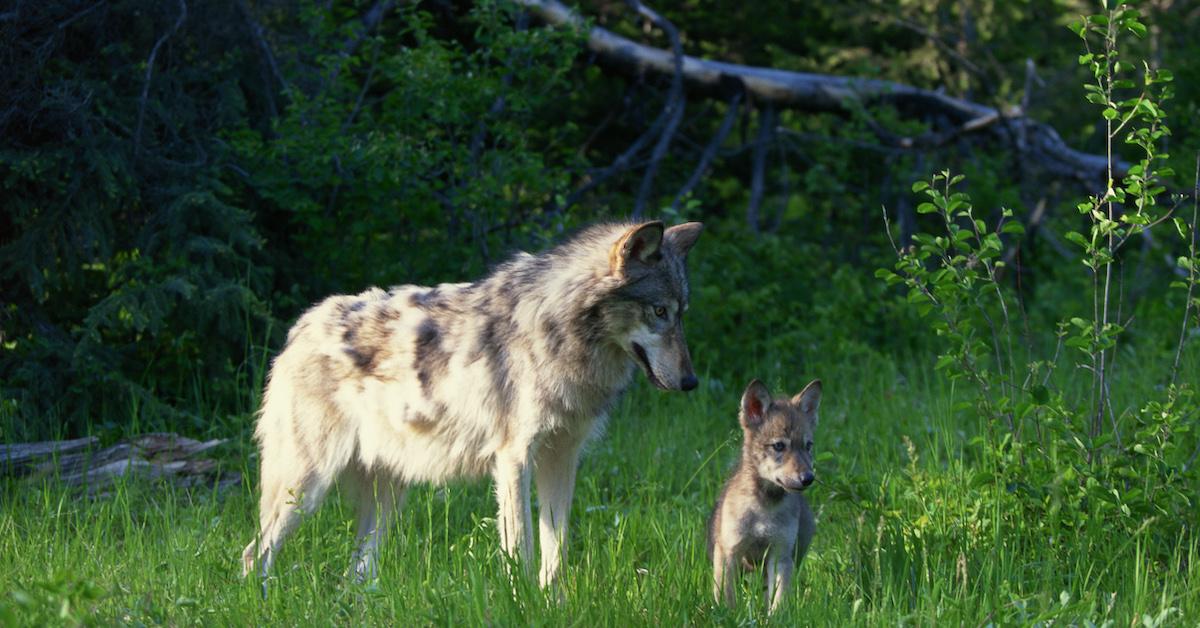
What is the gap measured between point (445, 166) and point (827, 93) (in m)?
4.48

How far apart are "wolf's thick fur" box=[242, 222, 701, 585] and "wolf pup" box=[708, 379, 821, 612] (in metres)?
0.44

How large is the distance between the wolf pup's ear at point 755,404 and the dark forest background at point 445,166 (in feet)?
4.34

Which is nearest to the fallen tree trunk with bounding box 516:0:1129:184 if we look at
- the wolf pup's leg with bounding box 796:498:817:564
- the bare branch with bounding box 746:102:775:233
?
the bare branch with bounding box 746:102:775:233

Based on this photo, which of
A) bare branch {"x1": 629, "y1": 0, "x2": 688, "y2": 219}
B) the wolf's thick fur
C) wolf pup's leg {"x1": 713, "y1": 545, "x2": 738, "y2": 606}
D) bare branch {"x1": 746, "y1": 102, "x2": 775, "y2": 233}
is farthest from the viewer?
bare branch {"x1": 746, "y1": 102, "x2": 775, "y2": 233}

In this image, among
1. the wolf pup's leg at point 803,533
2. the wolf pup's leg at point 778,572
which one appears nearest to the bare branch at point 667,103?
the wolf pup's leg at point 803,533

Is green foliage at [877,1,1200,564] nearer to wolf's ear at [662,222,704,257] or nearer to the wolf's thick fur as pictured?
wolf's ear at [662,222,704,257]

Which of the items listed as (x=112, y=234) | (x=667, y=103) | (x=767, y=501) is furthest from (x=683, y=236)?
(x=667, y=103)

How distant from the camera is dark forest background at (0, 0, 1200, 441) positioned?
8.16 metres

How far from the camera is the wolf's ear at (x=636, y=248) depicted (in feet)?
18.1

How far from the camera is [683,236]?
19.5 ft

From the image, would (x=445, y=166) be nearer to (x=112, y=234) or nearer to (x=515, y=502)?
(x=112, y=234)

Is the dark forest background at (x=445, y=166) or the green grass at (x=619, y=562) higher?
the dark forest background at (x=445, y=166)

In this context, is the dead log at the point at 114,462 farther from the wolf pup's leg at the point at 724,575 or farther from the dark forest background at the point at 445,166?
the wolf pup's leg at the point at 724,575

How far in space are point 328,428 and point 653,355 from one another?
5.54ft
